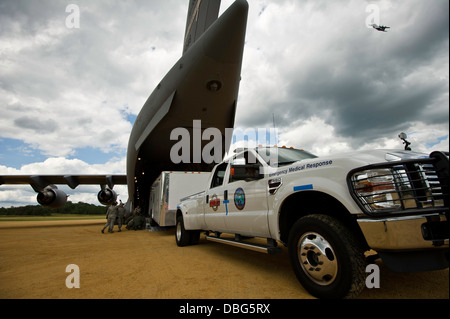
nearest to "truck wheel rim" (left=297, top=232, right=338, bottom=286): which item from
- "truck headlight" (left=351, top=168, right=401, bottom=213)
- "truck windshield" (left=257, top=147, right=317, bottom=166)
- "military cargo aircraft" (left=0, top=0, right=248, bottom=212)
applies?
"truck headlight" (left=351, top=168, right=401, bottom=213)

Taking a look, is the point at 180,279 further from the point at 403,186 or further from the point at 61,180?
the point at 61,180

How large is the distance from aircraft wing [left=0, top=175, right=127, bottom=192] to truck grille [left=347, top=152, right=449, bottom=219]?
24967 mm

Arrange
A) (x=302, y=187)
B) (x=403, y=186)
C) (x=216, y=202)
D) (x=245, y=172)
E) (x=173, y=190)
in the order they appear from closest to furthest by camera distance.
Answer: (x=403, y=186) → (x=302, y=187) → (x=245, y=172) → (x=216, y=202) → (x=173, y=190)

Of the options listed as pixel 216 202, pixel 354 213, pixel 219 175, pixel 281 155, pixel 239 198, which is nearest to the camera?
pixel 354 213

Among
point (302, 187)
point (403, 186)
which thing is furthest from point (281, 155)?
point (403, 186)

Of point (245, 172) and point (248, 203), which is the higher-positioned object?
point (245, 172)

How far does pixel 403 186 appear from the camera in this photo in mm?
2186

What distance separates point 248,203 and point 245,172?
651 mm

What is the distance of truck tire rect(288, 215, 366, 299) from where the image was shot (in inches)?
88.7

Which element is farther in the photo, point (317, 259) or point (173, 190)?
point (173, 190)

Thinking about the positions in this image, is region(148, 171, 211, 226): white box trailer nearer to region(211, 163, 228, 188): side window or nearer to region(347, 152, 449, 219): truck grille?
region(211, 163, 228, 188): side window

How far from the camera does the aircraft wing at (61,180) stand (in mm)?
22447

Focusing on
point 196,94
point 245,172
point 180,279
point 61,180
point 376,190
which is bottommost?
point 180,279
